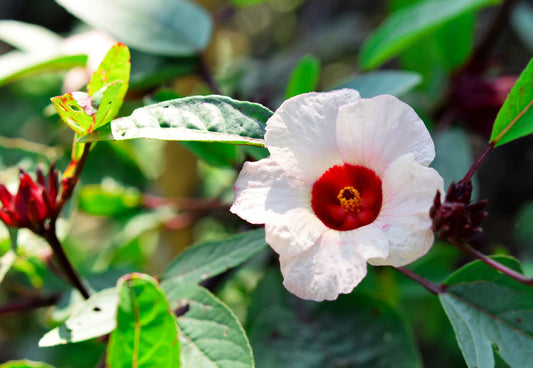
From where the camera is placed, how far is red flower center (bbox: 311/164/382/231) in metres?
0.66

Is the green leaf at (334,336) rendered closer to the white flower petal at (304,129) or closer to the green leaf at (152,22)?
the white flower petal at (304,129)

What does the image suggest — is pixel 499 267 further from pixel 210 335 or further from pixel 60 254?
pixel 60 254

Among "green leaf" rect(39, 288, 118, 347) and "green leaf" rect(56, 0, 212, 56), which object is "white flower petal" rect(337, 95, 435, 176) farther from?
"green leaf" rect(56, 0, 212, 56)

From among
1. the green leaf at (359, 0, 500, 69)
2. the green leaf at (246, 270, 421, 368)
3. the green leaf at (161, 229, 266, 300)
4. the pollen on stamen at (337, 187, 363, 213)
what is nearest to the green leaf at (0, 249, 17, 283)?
the green leaf at (161, 229, 266, 300)

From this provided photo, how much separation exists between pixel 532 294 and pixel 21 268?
92 centimetres

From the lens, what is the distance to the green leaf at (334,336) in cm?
92

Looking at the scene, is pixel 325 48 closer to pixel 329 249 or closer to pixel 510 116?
pixel 510 116

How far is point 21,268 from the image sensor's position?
105cm

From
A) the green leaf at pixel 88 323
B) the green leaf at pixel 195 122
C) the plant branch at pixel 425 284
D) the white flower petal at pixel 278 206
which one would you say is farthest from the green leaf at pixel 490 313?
the green leaf at pixel 88 323

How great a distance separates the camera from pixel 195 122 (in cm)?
62

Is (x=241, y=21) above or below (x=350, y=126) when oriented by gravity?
below

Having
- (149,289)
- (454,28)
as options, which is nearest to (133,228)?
(149,289)

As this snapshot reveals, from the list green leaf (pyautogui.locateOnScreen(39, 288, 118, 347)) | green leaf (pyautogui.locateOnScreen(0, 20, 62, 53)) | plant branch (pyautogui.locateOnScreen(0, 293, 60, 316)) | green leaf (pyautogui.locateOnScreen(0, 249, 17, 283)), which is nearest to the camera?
green leaf (pyautogui.locateOnScreen(39, 288, 118, 347))

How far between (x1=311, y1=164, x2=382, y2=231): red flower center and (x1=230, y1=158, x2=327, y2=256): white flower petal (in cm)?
3
